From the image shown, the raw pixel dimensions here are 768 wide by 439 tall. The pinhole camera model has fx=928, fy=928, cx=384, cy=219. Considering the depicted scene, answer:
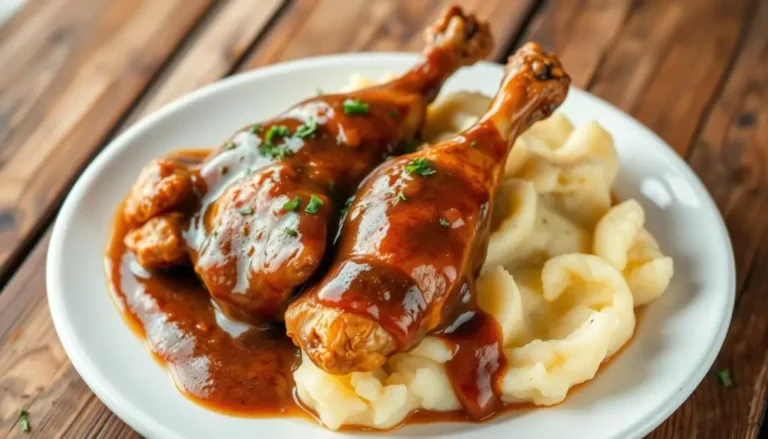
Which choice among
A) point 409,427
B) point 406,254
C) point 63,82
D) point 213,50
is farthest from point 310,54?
point 409,427

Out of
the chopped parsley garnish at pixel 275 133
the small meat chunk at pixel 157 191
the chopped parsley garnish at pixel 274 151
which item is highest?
the chopped parsley garnish at pixel 275 133

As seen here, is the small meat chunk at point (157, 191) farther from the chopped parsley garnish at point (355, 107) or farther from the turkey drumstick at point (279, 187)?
the chopped parsley garnish at point (355, 107)

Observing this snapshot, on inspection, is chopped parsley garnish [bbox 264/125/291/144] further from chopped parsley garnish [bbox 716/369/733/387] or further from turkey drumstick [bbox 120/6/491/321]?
chopped parsley garnish [bbox 716/369/733/387]

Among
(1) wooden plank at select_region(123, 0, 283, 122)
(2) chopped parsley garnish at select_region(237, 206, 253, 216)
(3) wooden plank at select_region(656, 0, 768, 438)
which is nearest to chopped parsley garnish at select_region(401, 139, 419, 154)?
(2) chopped parsley garnish at select_region(237, 206, 253, 216)

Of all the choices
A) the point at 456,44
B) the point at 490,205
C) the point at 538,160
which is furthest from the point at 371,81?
the point at 490,205

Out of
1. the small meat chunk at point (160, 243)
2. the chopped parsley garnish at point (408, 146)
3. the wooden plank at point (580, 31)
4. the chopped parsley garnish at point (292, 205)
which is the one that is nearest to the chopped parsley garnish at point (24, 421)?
the small meat chunk at point (160, 243)

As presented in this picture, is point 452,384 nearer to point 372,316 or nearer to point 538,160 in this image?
point 372,316
